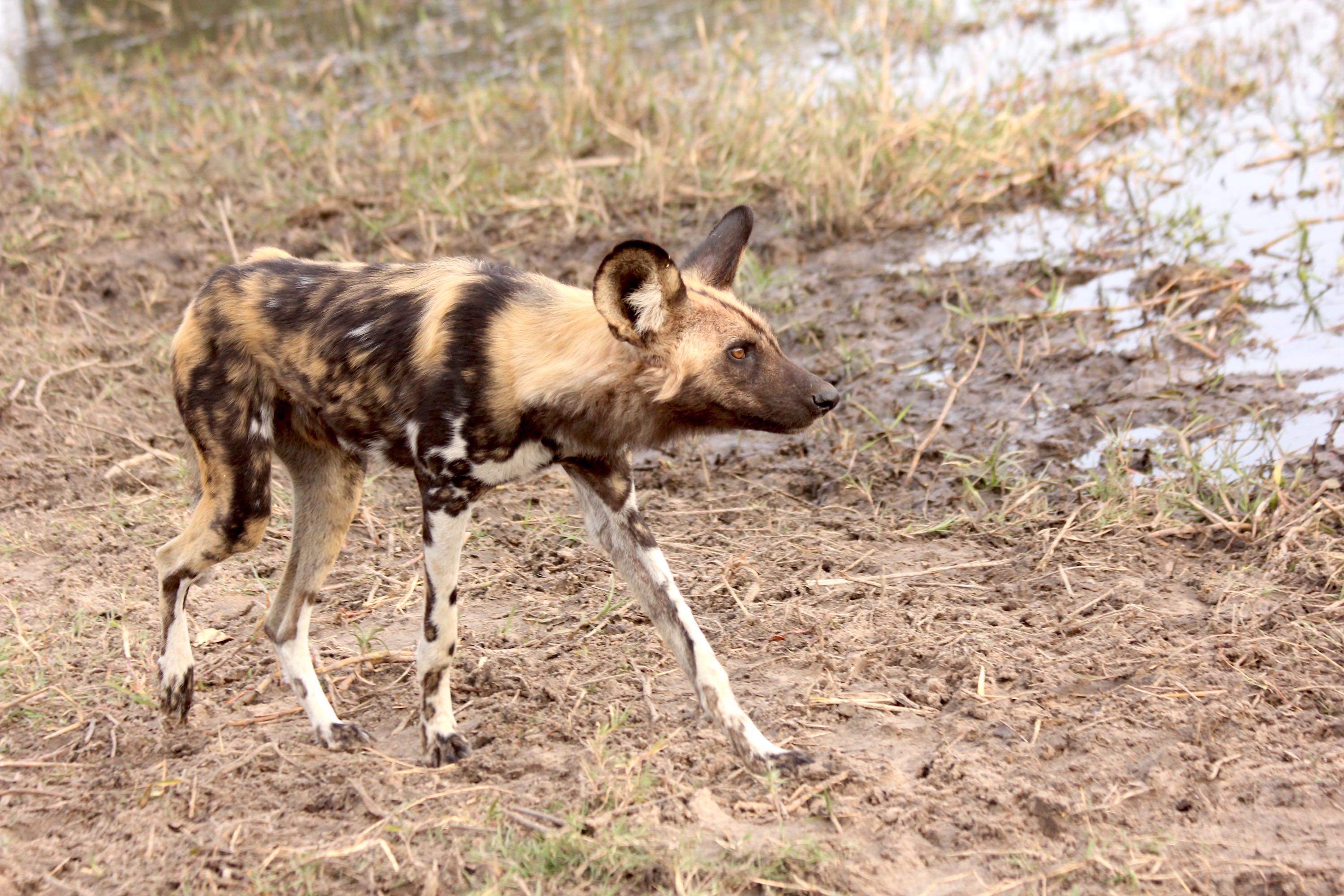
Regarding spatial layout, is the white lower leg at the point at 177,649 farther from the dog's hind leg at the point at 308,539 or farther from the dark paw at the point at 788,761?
the dark paw at the point at 788,761

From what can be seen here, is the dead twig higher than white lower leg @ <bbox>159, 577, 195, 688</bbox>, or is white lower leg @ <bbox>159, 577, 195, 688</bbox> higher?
white lower leg @ <bbox>159, 577, 195, 688</bbox>

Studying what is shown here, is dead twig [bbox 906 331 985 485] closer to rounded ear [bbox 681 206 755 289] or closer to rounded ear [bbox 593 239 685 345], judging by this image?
rounded ear [bbox 681 206 755 289]

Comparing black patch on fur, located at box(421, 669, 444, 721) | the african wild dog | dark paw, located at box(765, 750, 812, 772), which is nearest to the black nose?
the african wild dog

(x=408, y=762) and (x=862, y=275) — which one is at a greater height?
(x=862, y=275)

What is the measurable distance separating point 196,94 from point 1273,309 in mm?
6367

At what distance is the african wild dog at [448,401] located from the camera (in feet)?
10.1

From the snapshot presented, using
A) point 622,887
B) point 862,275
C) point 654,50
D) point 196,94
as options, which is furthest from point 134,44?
point 622,887

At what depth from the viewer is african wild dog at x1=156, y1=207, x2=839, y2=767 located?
307 cm

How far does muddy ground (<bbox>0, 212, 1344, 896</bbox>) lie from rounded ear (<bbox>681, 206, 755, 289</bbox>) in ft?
3.20

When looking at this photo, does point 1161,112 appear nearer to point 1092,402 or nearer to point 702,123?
point 702,123

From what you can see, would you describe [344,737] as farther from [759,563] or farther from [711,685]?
[759,563]

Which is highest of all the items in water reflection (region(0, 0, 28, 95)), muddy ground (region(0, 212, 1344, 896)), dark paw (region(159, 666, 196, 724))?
water reflection (region(0, 0, 28, 95))

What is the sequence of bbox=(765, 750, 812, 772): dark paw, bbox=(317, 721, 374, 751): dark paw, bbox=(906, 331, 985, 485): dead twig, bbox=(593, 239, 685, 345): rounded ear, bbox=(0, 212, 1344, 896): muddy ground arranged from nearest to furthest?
bbox=(0, 212, 1344, 896): muddy ground → bbox=(593, 239, 685, 345): rounded ear → bbox=(765, 750, 812, 772): dark paw → bbox=(317, 721, 374, 751): dark paw → bbox=(906, 331, 985, 485): dead twig

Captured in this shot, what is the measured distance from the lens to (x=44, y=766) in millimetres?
3137
